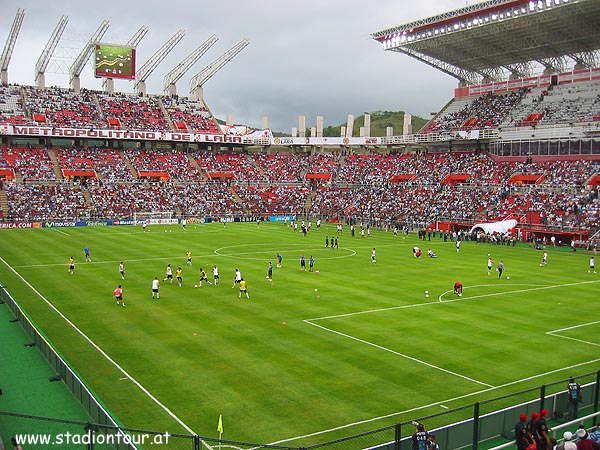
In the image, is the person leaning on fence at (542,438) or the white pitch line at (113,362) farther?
the white pitch line at (113,362)

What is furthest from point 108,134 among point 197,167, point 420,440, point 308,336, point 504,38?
point 420,440

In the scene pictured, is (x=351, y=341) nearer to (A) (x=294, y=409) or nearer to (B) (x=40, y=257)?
(A) (x=294, y=409)

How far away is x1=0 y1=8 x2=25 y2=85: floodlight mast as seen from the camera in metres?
90.8

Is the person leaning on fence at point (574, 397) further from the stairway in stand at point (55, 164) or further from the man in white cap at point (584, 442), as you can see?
the stairway in stand at point (55, 164)

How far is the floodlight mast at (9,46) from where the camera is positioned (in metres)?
90.8

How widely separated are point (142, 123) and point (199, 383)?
8640cm

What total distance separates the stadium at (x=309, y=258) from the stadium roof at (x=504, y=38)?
0.35 metres

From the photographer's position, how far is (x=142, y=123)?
99250 millimetres

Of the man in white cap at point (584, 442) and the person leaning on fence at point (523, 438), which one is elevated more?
the man in white cap at point (584, 442)

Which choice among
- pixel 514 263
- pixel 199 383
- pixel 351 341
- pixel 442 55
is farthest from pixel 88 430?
pixel 442 55

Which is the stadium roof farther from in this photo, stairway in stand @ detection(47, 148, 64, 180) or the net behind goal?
stairway in stand @ detection(47, 148, 64, 180)

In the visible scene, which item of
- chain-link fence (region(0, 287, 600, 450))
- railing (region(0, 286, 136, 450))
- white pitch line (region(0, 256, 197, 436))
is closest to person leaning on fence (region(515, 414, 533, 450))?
chain-link fence (region(0, 287, 600, 450))

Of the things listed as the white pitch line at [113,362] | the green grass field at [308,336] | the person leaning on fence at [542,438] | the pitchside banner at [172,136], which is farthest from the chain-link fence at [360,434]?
the pitchside banner at [172,136]

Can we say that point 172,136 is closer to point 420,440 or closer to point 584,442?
point 420,440
